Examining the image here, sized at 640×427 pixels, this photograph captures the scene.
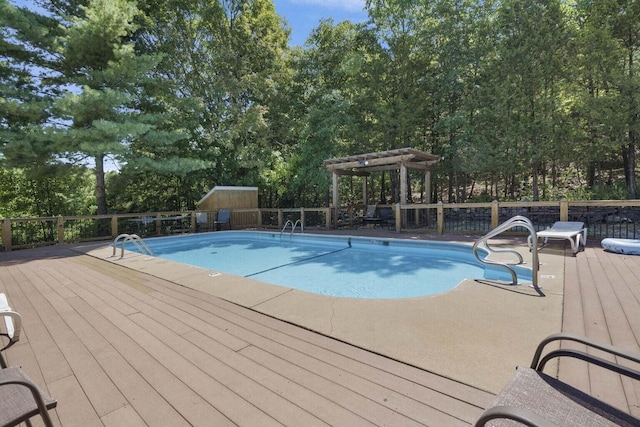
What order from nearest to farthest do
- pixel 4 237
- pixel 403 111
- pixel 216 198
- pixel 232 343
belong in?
pixel 232 343
pixel 4 237
pixel 216 198
pixel 403 111

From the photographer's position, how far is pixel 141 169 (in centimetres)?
1070

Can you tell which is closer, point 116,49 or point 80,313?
point 80,313

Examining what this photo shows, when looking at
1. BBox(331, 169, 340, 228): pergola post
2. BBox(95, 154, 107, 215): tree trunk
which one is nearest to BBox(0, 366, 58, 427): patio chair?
BBox(331, 169, 340, 228): pergola post

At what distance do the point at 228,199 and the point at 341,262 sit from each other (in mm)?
6897

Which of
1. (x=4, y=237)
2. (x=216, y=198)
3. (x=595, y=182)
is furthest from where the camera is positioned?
(x=595, y=182)

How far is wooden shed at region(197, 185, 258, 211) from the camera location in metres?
12.0

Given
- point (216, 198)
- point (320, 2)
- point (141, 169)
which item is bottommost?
point (216, 198)

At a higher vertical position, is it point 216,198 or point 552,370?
point 216,198

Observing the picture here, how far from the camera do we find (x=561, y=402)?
120 cm

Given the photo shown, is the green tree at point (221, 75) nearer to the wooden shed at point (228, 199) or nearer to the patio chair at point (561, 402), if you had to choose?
the wooden shed at point (228, 199)

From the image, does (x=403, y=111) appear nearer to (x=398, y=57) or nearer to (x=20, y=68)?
(x=398, y=57)

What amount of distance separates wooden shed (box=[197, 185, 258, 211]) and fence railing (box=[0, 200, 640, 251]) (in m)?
0.44

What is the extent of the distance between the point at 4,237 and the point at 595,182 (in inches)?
860

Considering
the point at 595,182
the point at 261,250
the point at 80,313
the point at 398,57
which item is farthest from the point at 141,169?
the point at 595,182
